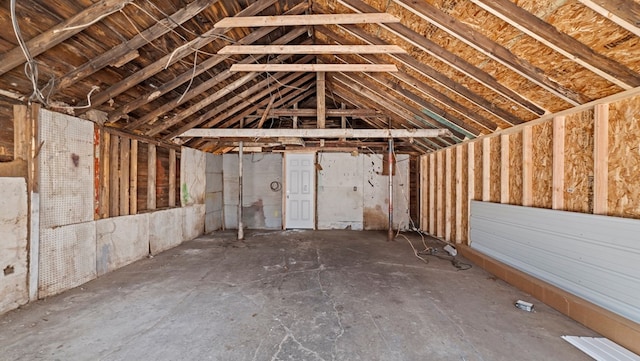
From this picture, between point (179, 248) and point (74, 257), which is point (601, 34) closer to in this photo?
point (74, 257)

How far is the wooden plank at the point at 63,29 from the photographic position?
7.38 feet

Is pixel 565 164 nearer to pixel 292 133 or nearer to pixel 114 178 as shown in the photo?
Result: pixel 292 133

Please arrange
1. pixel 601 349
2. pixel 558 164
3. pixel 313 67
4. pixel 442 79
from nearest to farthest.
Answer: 1. pixel 601 349
2. pixel 558 164
3. pixel 442 79
4. pixel 313 67

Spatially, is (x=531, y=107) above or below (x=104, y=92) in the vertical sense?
below

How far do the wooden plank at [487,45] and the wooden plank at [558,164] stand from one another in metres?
0.30

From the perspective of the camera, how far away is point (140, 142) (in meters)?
→ 4.48

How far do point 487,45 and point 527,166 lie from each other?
1708 mm

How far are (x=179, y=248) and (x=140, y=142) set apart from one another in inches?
84.3

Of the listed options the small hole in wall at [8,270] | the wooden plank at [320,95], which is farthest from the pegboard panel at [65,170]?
the wooden plank at [320,95]

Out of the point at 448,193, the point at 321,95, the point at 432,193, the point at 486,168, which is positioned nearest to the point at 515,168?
the point at 486,168

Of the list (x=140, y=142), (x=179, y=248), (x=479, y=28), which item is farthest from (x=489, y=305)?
(x=140, y=142)

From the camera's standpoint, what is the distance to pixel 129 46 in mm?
2729

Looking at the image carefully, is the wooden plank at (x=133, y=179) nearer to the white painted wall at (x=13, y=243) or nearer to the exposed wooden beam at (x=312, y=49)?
the white painted wall at (x=13, y=243)

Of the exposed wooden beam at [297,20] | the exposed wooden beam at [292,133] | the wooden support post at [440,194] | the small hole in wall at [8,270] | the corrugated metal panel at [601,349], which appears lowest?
the corrugated metal panel at [601,349]
